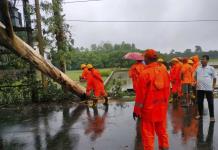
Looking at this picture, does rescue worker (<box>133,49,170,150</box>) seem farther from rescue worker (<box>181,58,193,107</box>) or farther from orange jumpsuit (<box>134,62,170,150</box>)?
rescue worker (<box>181,58,193,107</box>)

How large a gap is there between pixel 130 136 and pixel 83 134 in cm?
110

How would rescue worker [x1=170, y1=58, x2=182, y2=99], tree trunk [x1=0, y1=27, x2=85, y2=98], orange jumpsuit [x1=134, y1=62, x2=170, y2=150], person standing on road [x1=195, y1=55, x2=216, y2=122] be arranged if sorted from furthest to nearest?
rescue worker [x1=170, y1=58, x2=182, y2=99]
tree trunk [x1=0, y1=27, x2=85, y2=98]
person standing on road [x1=195, y1=55, x2=216, y2=122]
orange jumpsuit [x1=134, y1=62, x2=170, y2=150]

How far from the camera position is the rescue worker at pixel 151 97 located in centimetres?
539

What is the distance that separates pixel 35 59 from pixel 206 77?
564 cm

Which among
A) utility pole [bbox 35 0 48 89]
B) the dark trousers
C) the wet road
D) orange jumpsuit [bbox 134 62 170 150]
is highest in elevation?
utility pole [bbox 35 0 48 89]

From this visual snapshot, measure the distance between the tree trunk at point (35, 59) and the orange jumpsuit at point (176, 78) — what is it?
3.34 m

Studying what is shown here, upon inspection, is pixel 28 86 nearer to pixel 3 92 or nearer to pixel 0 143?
pixel 3 92

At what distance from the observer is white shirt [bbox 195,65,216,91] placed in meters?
A: 8.66

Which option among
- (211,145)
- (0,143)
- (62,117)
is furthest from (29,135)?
(211,145)

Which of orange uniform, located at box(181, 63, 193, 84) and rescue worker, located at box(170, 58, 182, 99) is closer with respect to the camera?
orange uniform, located at box(181, 63, 193, 84)

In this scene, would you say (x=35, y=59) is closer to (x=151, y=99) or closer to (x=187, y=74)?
(x=187, y=74)

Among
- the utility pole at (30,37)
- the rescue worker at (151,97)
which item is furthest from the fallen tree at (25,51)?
the rescue worker at (151,97)

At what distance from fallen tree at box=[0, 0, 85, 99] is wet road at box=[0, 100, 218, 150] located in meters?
1.43

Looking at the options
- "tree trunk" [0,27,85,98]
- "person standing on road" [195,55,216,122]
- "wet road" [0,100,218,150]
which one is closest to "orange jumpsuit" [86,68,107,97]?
"wet road" [0,100,218,150]
